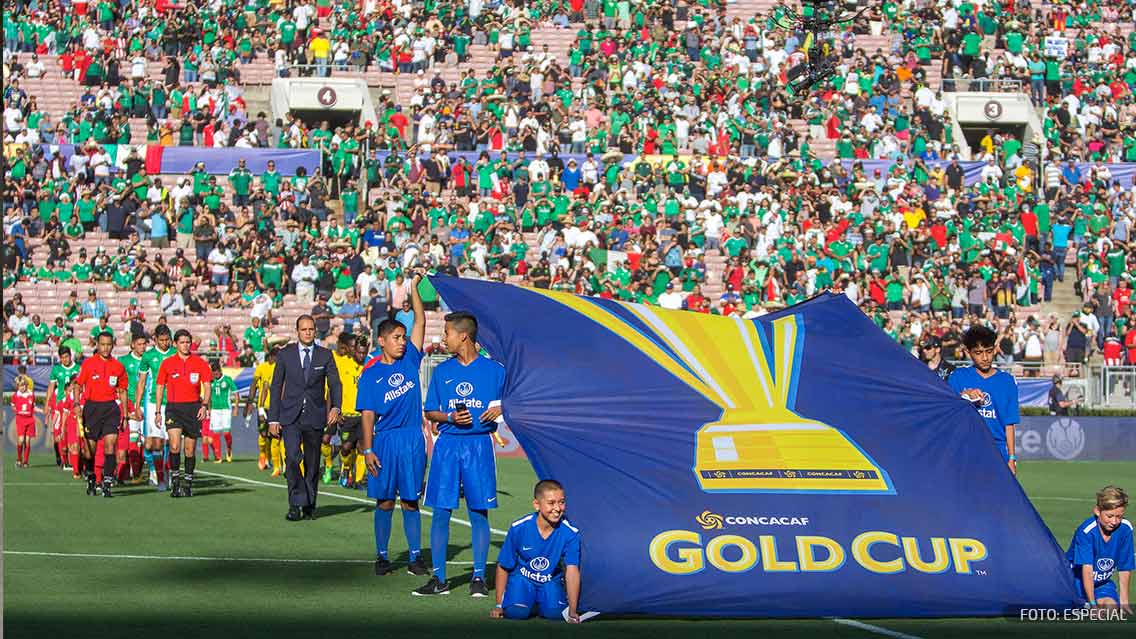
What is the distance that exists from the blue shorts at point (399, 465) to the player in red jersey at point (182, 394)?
20.7ft

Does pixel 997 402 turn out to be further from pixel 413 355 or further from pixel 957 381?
pixel 413 355

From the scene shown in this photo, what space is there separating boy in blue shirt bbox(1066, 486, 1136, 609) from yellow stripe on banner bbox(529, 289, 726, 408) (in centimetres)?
216

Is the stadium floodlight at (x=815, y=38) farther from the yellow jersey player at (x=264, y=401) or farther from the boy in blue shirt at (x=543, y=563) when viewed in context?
the boy in blue shirt at (x=543, y=563)

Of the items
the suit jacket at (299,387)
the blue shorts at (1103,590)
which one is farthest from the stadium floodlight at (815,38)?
the blue shorts at (1103,590)

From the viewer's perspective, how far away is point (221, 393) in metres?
24.1

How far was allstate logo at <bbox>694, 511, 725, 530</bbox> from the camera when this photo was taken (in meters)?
9.42

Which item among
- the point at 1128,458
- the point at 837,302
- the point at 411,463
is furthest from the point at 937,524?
the point at 1128,458

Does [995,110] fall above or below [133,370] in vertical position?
above

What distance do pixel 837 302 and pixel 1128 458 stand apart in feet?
61.5

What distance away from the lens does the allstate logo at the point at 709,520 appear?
942cm

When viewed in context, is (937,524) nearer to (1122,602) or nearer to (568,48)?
(1122,602)

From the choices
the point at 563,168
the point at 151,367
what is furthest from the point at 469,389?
the point at 563,168

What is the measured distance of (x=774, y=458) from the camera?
9859 millimetres

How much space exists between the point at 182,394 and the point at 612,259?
1603cm
